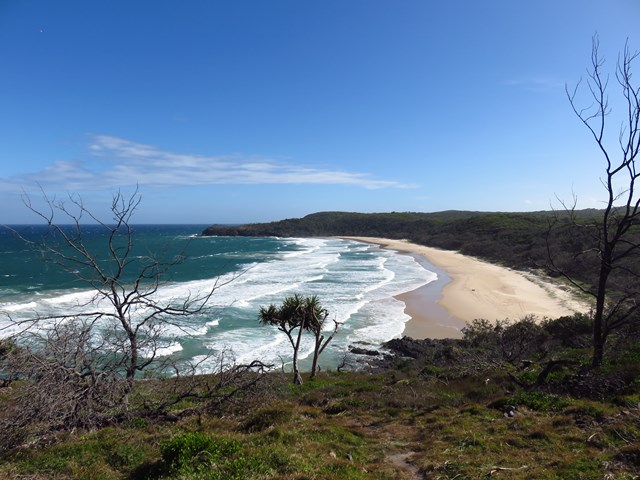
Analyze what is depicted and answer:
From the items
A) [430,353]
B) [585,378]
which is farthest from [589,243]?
[585,378]

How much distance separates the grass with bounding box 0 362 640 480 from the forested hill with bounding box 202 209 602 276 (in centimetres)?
344

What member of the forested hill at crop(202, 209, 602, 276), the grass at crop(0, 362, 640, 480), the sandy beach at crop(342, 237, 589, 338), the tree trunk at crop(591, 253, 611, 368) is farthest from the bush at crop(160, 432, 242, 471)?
the sandy beach at crop(342, 237, 589, 338)

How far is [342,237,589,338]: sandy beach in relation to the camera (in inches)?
1111

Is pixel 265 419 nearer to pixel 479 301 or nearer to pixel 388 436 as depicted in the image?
pixel 388 436

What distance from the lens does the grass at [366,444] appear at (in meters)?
5.45

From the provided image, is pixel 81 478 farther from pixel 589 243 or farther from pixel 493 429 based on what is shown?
pixel 589 243

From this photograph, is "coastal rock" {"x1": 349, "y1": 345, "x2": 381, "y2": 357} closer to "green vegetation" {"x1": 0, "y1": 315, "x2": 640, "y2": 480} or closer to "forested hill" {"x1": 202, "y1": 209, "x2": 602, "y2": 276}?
"forested hill" {"x1": 202, "y1": 209, "x2": 602, "y2": 276}

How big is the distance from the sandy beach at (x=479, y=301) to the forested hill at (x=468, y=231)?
3.71m

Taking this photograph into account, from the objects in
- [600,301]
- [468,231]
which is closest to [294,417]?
[600,301]

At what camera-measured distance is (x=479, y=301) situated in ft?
113

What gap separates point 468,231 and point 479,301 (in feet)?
192

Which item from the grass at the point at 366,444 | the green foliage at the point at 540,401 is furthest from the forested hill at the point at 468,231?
the grass at the point at 366,444

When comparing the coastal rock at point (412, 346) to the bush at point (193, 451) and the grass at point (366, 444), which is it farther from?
the bush at point (193, 451)

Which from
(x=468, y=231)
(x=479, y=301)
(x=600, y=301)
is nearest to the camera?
(x=600, y=301)
